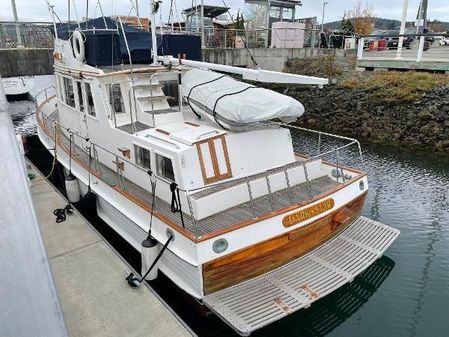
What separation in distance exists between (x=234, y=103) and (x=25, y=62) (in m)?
14.8

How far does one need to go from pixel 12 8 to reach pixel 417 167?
19.6m

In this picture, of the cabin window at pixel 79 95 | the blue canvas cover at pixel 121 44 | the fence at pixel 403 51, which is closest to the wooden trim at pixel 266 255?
the blue canvas cover at pixel 121 44

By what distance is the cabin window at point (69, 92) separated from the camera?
34.5 feet

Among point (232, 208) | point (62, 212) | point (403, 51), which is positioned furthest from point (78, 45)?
point (403, 51)

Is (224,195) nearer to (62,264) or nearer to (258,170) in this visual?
(258,170)

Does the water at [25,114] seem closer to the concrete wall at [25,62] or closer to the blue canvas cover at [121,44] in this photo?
the concrete wall at [25,62]

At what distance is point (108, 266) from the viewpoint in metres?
6.95

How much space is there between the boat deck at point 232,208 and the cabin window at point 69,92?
107 inches

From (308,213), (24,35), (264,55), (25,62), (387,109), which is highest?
(24,35)

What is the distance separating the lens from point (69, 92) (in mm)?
10734

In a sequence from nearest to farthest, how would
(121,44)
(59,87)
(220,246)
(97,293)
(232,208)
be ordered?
(220,246)
(97,293)
(232,208)
(121,44)
(59,87)

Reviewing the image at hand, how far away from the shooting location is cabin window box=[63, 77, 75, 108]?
10.5m

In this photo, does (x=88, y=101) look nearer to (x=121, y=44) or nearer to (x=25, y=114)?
(x=121, y=44)

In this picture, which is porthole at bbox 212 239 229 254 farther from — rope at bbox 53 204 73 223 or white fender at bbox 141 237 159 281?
rope at bbox 53 204 73 223
